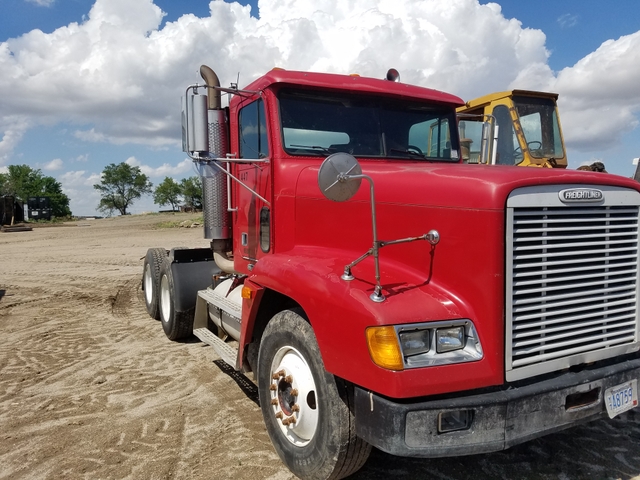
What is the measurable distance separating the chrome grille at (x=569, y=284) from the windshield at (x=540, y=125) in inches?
278

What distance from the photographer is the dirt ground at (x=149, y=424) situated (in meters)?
3.42

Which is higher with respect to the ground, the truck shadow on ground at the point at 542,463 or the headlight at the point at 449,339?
the headlight at the point at 449,339

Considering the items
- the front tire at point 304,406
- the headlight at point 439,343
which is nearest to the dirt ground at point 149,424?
the front tire at point 304,406

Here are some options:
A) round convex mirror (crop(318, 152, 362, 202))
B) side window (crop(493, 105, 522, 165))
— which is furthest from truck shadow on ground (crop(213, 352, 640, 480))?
side window (crop(493, 105, 522, 165))

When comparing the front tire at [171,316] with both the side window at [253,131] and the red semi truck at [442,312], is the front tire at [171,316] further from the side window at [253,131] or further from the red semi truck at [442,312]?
the red semi truck at [442,312]

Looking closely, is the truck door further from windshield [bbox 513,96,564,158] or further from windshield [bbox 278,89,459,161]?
windshield [bbox 513,96,564,158]

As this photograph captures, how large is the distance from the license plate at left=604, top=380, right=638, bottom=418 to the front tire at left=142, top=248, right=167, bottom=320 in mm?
5638

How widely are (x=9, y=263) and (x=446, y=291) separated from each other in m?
16.1

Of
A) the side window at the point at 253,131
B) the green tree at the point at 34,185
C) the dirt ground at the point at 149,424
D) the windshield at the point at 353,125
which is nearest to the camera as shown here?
the dirt ground at the point at 149,424

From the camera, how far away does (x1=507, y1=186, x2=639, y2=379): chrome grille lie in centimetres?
271

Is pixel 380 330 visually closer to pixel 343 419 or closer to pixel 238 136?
pixel 343 419

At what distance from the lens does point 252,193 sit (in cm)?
455

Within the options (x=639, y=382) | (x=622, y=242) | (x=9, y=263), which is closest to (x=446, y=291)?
(x=622, y=242)

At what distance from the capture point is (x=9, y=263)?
51.3 ft
